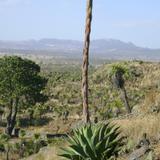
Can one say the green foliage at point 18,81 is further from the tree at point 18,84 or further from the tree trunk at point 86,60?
the tree trunk at point 86,60

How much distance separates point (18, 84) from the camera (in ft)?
167

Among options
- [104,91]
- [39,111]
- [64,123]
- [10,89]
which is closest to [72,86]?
[104,91]

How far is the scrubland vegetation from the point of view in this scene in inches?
645

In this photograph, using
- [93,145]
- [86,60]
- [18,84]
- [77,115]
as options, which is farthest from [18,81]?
[93,145]

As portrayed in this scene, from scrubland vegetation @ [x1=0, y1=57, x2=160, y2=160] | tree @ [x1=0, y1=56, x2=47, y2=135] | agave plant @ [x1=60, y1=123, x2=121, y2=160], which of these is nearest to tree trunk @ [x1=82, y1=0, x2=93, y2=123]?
scrubland vegetation @ [x1=0, y1=57, x2=160, y2=160]

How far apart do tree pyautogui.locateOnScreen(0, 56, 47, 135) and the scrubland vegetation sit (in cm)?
11

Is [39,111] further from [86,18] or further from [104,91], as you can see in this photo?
[86,18]

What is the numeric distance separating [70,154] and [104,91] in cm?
7651

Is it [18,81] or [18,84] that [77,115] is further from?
[18,84]

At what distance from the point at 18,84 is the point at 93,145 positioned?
37173mm

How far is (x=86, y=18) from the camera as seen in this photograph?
824 inches

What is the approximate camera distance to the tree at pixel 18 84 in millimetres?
50781

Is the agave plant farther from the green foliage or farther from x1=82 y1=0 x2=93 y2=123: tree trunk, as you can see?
the green foliage

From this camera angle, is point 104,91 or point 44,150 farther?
point 104,91
